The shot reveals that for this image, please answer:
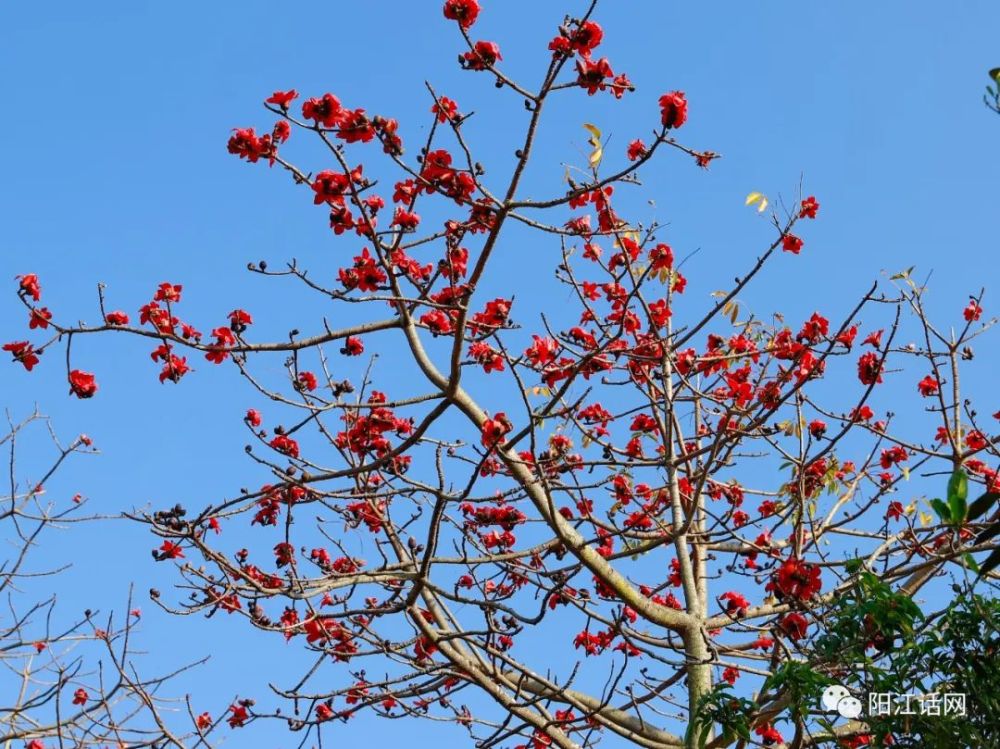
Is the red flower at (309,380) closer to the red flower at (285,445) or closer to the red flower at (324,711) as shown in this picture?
the red flower at (285,445)

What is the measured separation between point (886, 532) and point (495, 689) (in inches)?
97.8

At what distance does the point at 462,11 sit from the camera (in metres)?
4.22

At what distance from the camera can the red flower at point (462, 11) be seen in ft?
13.8

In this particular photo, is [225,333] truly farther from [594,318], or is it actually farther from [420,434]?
[594,318]

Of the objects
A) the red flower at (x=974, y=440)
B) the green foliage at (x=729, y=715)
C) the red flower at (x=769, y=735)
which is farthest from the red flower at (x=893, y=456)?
the green foliage at (x=729, y=715)

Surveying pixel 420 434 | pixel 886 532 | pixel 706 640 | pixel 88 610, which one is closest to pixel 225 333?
pixel 420 434

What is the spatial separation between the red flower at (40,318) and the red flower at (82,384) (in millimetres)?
325

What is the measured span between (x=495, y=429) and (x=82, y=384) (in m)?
2.06

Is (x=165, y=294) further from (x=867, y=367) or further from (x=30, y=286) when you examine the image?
(x=867, y=367)

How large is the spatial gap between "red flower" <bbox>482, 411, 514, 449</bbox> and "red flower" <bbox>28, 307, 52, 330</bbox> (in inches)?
80.3

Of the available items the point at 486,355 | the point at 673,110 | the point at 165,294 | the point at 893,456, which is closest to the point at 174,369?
the point at 165,294

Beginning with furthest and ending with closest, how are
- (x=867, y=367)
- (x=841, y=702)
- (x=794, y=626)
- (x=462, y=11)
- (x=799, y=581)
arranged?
1. (x=867, y=367)
2. (x=799, y=581)
3. (x=794, y=626)
4. (x=462, y=11)
5. (x=841, y=702)

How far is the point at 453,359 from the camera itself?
4.86 metres

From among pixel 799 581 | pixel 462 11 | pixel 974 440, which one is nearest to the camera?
pixel 462 11
